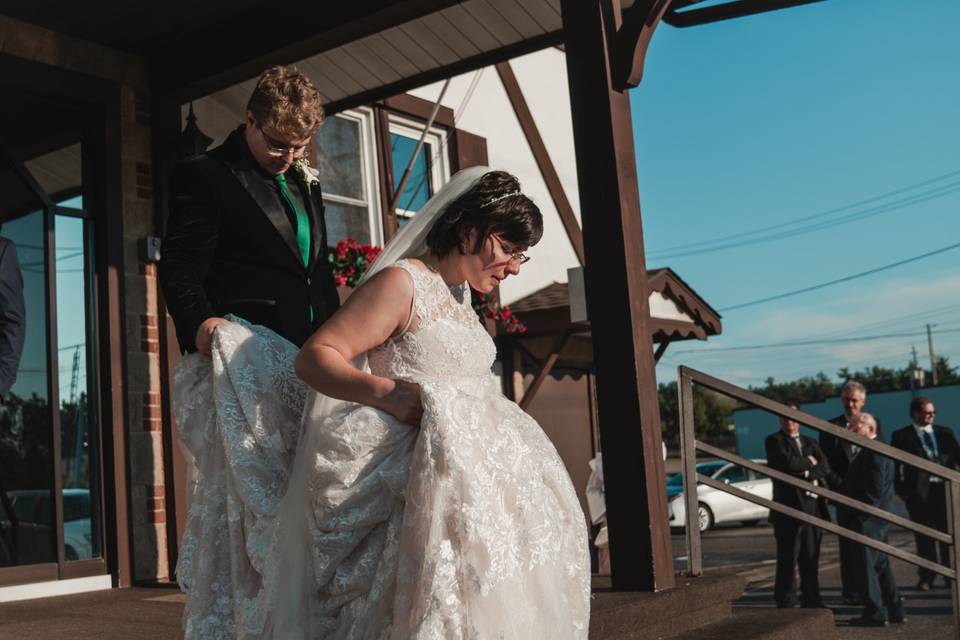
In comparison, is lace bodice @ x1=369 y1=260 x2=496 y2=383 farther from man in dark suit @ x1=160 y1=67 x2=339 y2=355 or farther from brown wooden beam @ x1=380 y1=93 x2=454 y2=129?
brown wooden beam @ x1=380 y1=93 x2=454 y2=129

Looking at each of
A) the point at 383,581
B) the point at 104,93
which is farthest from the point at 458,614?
the point at 104,93

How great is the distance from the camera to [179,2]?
625cm

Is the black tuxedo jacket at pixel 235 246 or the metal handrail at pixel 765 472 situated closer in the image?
the black tuxedo jacket at pixel 235 246

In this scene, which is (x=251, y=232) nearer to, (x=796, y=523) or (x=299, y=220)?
(x=299, y=220)

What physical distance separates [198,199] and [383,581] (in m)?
1.20

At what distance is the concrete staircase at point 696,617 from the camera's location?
4.49m

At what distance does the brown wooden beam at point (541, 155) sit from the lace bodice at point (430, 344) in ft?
33.2

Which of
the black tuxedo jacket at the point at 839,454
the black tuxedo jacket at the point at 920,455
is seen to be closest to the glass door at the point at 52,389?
the black tuxedo jacket at the point at 839,454

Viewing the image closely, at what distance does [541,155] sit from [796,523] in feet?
21.1

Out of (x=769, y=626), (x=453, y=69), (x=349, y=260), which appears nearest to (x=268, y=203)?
(x=769, y=626)

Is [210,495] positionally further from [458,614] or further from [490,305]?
[490,305]

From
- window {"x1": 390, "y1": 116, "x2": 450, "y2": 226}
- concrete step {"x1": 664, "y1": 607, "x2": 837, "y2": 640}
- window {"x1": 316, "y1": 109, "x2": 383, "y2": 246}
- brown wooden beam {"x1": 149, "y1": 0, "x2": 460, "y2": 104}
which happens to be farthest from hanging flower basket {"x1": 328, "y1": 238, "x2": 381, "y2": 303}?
concrete step {"x1": 664, "y1": 607, "x2": 837, "y2": 640}

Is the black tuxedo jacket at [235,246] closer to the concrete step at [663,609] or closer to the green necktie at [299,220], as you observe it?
the green necktie at [299,220]

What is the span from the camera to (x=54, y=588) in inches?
242
